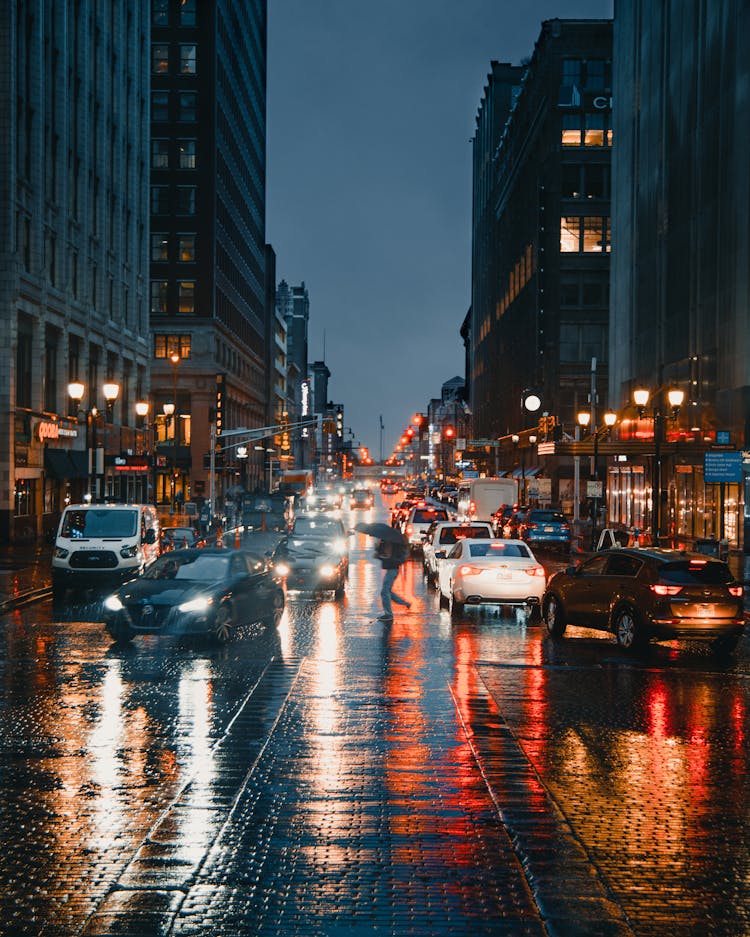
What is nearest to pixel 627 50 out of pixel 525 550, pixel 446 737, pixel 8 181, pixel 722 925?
pixel 8 181

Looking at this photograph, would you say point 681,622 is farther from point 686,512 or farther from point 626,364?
point 626,364

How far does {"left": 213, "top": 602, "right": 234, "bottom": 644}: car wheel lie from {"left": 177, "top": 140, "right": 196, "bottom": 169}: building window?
266 feet

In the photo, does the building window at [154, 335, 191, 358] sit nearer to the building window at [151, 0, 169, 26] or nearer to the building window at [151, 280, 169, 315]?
the building window at [151, 280, 169, 315]

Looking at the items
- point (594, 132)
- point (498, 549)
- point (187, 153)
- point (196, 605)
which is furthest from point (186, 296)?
point (196, 605)

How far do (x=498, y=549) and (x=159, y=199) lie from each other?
7738cm

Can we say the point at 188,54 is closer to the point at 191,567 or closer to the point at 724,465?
the point at 724,465

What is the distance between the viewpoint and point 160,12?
303 ft

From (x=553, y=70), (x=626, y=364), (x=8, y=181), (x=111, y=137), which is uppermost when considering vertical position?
(x=553, y=70)

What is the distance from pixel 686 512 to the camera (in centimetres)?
5378

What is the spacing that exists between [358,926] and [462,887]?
89cm

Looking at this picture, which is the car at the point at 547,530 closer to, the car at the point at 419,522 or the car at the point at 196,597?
the car at the point at 419,522

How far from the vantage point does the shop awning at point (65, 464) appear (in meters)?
49.1

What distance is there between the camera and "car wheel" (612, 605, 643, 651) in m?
17.2

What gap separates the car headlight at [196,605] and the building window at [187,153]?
81.3 metres
